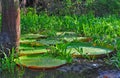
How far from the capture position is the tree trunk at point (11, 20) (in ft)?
19.2

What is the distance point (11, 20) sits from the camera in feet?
19.3

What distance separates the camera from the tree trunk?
5.87 meters

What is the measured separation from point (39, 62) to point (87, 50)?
1.15 meters

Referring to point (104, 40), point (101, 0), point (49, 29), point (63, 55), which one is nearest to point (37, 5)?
point (101, 0)

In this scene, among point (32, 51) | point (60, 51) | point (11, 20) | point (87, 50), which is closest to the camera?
point (11, 20)

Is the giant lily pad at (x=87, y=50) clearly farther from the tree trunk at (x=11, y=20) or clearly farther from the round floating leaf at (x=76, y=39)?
the tree trunk at (x=11, y=20)

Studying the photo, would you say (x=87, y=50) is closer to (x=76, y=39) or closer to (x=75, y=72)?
(x=76, y=39)

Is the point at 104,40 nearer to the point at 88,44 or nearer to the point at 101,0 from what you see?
the point at 88,44

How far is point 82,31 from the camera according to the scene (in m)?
8.40

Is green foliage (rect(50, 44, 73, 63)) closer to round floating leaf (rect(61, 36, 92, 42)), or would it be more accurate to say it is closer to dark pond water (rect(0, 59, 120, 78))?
dark pond water (rect(0, 59, 120, 78))

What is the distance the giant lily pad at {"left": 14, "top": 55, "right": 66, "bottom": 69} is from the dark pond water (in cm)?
8

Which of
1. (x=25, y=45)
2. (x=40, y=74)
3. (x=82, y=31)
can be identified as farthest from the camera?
(x=82, y=31)

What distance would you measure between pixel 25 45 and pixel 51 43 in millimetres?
514

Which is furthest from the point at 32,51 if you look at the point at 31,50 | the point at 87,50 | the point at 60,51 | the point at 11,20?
the point at 87,50
